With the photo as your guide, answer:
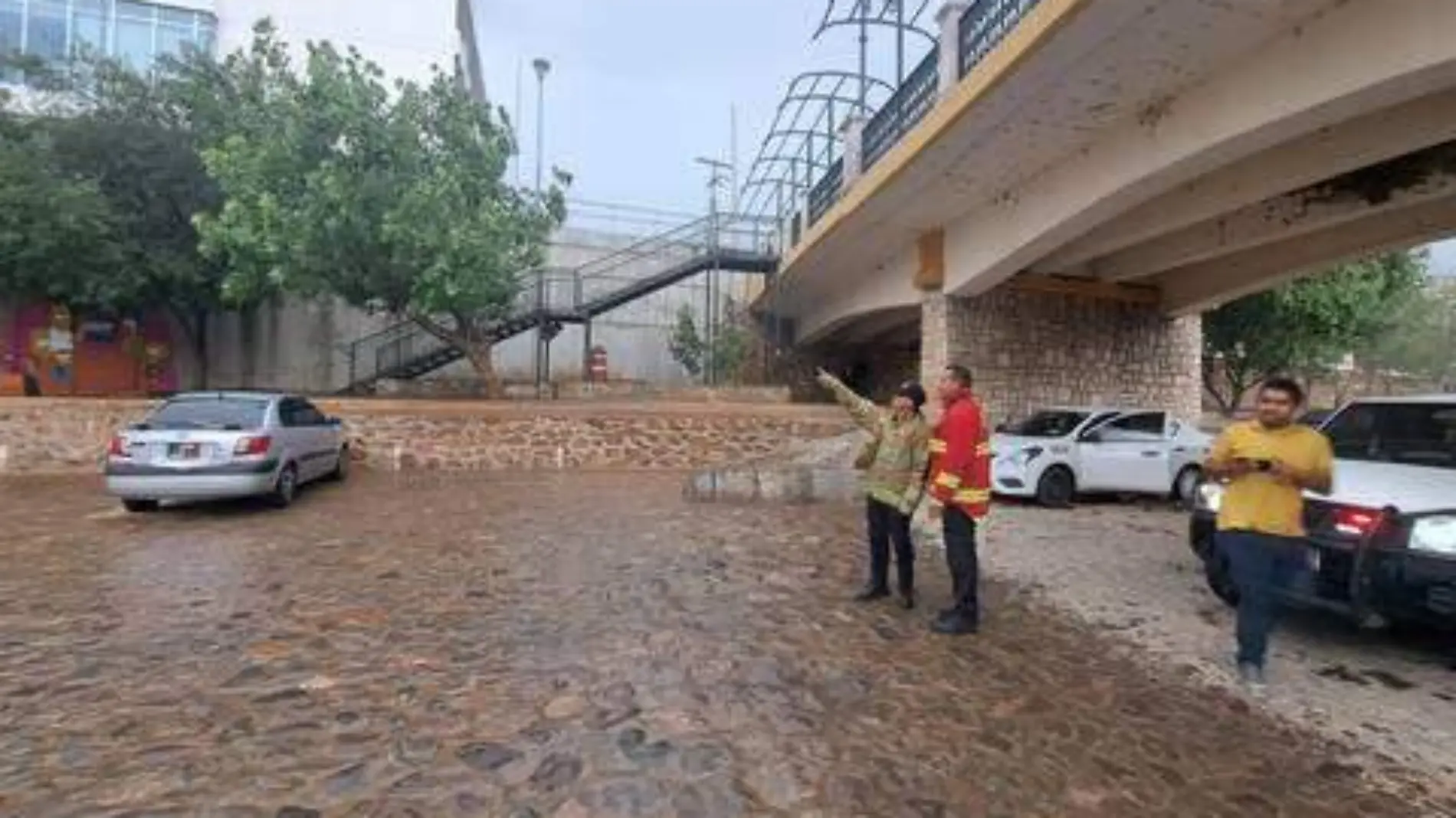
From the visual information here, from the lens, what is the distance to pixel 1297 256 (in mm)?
16234

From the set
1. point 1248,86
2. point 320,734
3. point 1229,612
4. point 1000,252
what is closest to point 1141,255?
point 1000,252

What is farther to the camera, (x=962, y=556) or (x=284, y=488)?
(x=284, y=488)

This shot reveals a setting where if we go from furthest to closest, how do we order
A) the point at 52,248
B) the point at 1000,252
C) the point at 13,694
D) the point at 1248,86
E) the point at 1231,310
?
1. the point at 1231,310
2. the point at 52,248
3. the point at 1000,252
4. the point at 1248,86
5. the point at 13,694

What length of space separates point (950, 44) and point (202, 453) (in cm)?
1044

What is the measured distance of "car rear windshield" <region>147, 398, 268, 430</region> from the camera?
11.5 meters

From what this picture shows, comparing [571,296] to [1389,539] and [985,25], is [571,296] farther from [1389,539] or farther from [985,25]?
[1389,539]

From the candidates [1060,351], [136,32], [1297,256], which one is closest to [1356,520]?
[1297,256]

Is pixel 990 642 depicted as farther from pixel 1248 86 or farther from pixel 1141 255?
pixel 1141 255

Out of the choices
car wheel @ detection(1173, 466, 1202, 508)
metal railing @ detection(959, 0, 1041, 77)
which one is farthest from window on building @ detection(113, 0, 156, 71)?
car wheel @ detection(1173, 466, 1202, 508)

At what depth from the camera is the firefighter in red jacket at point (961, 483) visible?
6434mm

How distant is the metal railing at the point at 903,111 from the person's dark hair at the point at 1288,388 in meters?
8.64

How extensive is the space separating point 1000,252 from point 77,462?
15369 millimetres

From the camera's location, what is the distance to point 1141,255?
17.5m

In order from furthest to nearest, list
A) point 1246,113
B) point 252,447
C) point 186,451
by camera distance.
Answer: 1. point 252,447
2. point 186,451
3. point 1246,113
